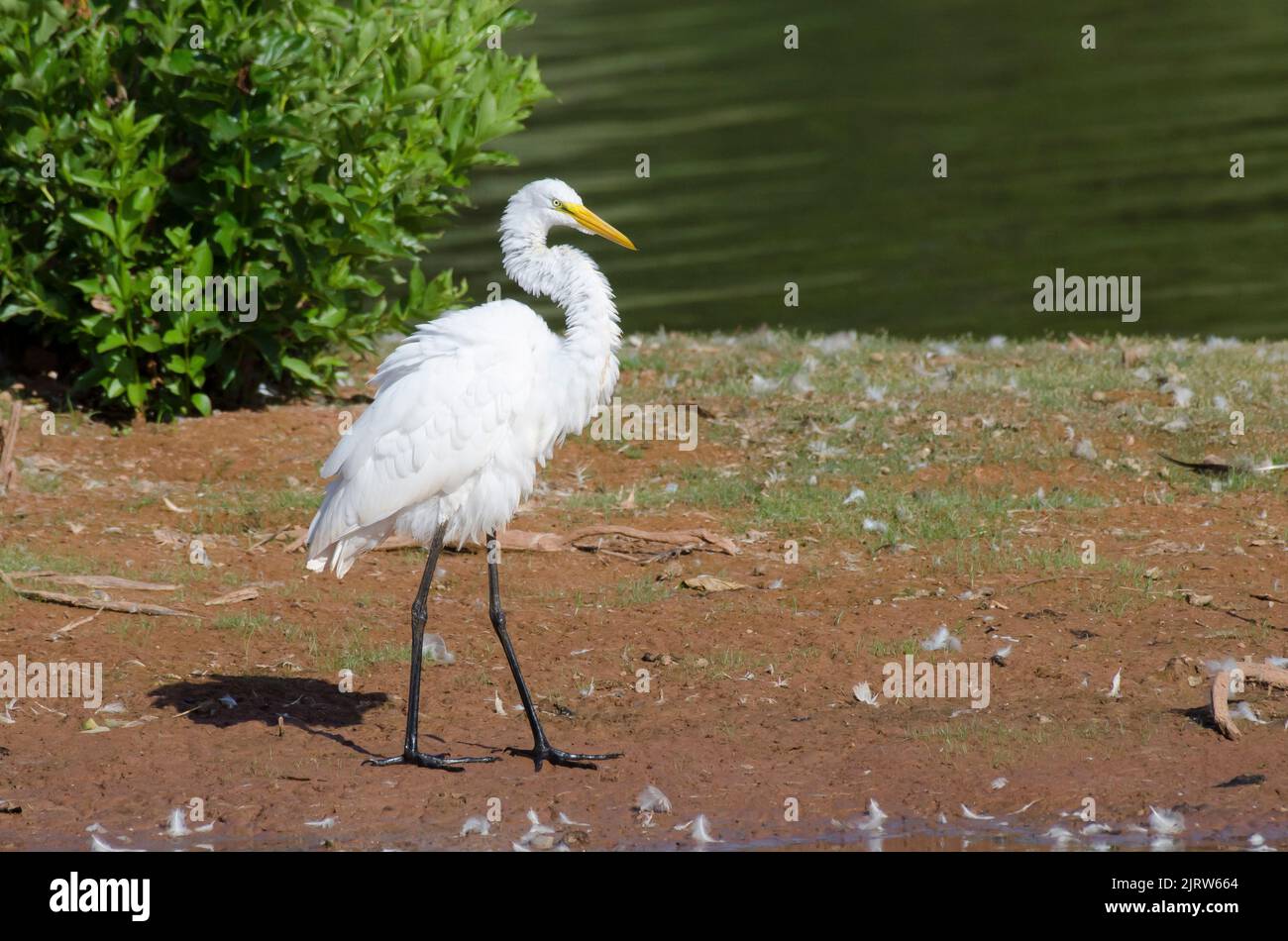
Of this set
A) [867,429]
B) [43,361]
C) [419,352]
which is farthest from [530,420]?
[43,361]

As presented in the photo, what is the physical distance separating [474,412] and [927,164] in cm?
1821

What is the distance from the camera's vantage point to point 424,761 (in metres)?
6.39

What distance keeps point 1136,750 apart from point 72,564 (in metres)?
5.01

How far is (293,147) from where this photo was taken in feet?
31.1

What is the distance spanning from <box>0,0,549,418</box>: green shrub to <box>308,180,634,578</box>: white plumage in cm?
A: 296

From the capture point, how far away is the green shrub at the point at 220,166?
9203 mm

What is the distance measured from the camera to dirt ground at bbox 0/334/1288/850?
5965mm

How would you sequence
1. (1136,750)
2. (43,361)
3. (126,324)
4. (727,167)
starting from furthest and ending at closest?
(727,167), (43,361), (126,324), (1136,750)

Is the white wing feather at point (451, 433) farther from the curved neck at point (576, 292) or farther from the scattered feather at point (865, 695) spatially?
the scattered feather at point (865, 695)

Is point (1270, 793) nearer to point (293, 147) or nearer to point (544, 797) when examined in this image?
point (544, 797)

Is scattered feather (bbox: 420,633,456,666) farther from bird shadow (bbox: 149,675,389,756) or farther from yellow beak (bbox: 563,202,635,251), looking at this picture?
yellow beak (bbox: 563,202,635,251)

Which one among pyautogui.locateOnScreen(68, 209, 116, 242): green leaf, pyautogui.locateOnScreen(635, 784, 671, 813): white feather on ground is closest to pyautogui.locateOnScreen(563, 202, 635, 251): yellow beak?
pyautogui.locateOnScreen(635, 784, 671, 813): white feather on ground

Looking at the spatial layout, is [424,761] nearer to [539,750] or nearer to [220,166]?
[539,750]

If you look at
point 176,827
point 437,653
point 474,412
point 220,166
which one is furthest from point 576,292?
point 220,166
